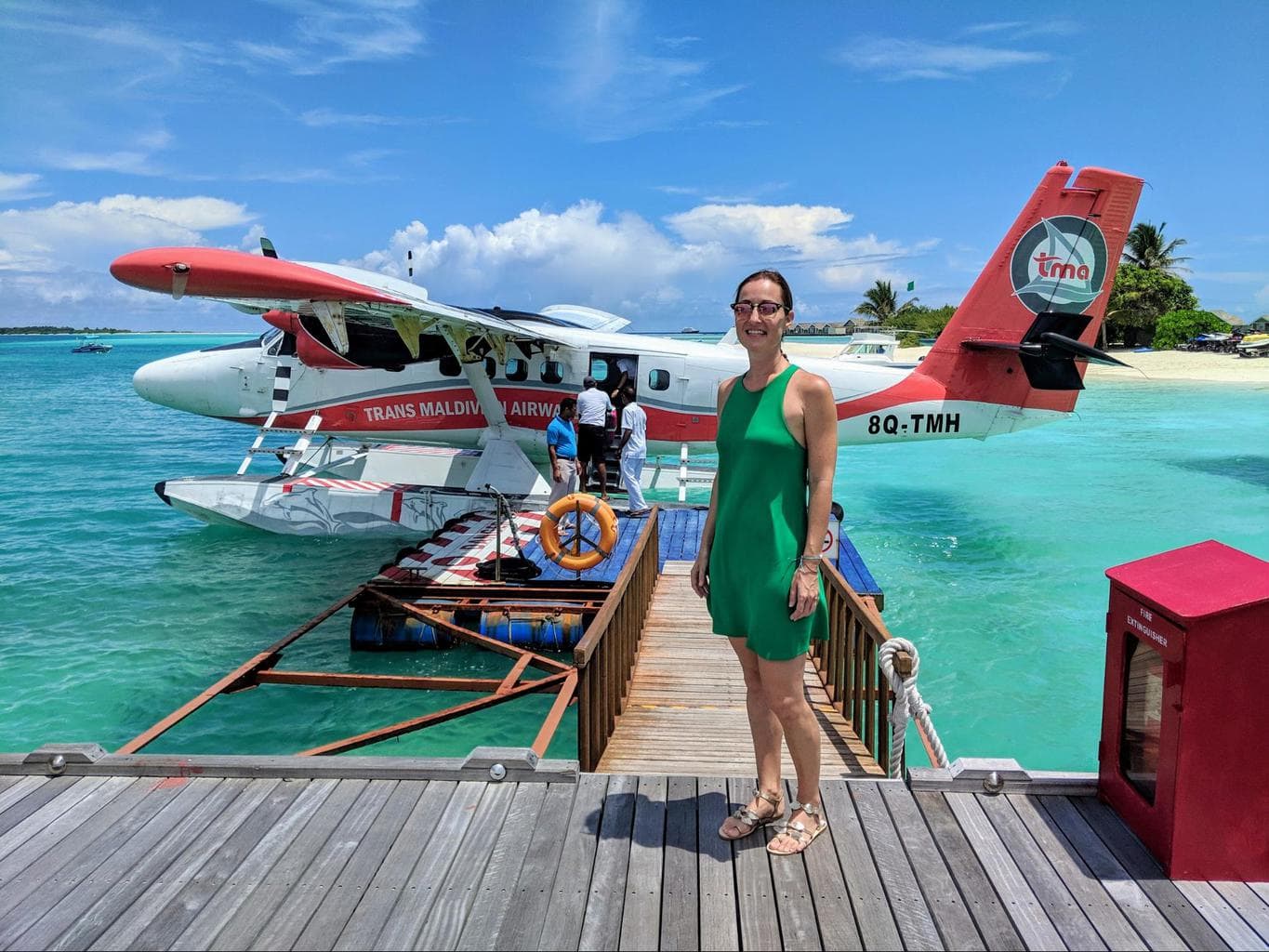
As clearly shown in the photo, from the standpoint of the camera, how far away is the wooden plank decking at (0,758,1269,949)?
2.28 meters

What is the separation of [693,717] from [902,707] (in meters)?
1.69

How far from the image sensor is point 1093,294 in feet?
38.6

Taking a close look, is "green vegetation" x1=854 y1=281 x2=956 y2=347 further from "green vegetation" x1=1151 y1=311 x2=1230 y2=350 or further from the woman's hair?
the woman's hair

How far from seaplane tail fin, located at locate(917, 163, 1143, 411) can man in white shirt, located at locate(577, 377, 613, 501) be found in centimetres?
523

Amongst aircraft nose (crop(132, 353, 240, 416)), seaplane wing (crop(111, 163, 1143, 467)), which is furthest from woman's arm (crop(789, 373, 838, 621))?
aircraft nose (crop(132, 353, 240, 416))

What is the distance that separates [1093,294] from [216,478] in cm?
1255

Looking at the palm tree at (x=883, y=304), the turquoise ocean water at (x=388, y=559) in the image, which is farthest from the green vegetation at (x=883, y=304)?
the turquoise ocean water at (x=388, y=559)

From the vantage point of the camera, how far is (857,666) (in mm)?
4539

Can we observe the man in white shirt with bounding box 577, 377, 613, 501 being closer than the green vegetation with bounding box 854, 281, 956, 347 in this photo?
Yes

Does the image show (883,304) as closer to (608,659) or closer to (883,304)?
(883,304)

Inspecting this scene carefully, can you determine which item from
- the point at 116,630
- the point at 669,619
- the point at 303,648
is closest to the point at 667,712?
the point at 669,619

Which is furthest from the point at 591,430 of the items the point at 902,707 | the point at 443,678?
the point at 902,707

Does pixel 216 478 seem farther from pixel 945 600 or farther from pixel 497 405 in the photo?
pixel 945 600

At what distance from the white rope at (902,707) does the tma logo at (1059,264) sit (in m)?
10.1
